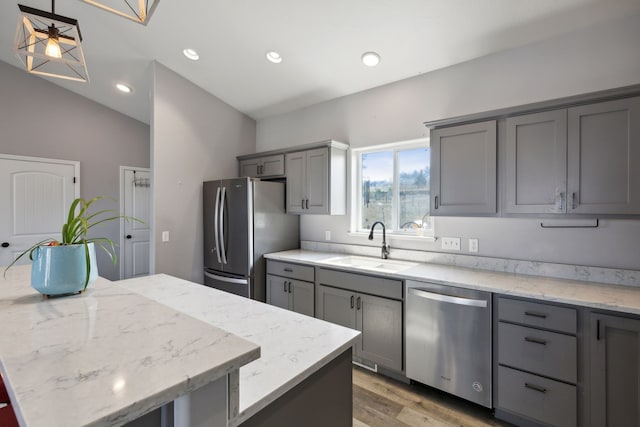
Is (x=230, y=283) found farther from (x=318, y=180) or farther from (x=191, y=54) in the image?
(x=191, y=54)

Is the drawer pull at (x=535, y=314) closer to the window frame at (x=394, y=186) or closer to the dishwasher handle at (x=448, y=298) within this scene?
the dishwasher handle at (x=448, y=298)

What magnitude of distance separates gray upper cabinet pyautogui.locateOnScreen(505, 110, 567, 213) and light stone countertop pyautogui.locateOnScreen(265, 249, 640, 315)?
508 mm

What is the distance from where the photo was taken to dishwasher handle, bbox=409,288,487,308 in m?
2.08

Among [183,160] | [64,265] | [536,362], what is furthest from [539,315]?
[183,160]

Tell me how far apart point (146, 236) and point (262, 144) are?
2502 mm

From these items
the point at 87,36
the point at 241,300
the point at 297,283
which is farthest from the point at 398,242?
the point at 87,36

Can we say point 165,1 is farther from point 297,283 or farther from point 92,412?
point 92,412

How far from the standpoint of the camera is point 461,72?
9.00 ft

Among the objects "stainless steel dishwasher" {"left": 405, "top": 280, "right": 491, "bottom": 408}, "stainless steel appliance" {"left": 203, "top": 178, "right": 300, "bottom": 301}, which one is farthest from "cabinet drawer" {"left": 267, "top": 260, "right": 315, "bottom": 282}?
"stainless steel dishwasher" {"left": 405, "top": 280, "right": 491, "bottom": 408}

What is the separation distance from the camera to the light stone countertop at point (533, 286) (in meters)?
1.74

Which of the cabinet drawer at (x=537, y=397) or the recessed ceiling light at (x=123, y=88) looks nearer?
the cabinet drawer at (x=537, y=397)

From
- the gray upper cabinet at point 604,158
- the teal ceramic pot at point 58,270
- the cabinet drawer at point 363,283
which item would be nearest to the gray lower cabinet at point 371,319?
the cabinet drawer at point 363,283

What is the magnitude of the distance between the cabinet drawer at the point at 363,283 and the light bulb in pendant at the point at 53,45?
7.78 ft

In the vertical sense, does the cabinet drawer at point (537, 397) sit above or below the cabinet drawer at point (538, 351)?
below
